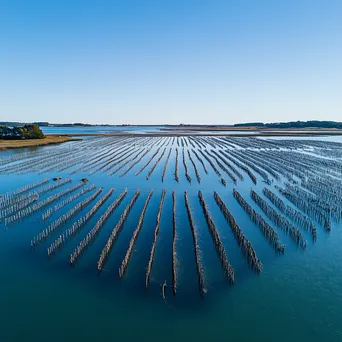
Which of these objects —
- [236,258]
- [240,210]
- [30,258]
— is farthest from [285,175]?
[30,258]

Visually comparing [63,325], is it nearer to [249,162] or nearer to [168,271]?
[168,271]

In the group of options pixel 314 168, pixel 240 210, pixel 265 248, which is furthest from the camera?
pixel 314 168

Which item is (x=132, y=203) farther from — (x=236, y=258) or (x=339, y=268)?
(x=339, y=268)

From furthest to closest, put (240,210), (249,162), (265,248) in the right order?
(249,162) < (240,210) < (265,248)

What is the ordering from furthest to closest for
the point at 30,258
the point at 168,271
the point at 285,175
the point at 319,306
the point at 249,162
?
the point at 249,162 → the point at 285,175 → the point at 30,258 → the point at 168,271 → the point at 319,306

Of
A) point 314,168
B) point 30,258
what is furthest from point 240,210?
point 314,168

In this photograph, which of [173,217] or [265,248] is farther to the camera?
[173,217]
